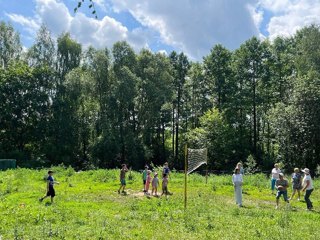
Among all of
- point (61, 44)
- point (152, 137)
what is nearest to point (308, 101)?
point (152, 137)

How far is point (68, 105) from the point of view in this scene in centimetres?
5900

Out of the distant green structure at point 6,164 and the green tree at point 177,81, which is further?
the green tree at point 177,81

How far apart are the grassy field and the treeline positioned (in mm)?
29408

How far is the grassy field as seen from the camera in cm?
1321

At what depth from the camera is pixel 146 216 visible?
1612 centimetres

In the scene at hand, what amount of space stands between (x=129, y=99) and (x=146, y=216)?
139 feet

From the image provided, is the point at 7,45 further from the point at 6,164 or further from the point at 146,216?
the point at 146,216

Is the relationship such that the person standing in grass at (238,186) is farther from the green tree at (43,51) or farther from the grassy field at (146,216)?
the green tree at (43,51)

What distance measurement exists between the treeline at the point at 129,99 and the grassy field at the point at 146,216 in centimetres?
2941

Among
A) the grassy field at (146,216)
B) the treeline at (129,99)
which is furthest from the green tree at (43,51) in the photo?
the grassy field at (146,216)

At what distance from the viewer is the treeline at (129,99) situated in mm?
54469

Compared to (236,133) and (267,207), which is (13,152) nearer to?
(236,133)

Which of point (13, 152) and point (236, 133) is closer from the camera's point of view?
point (13, 152)

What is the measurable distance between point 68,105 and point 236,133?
26652 millimetres
